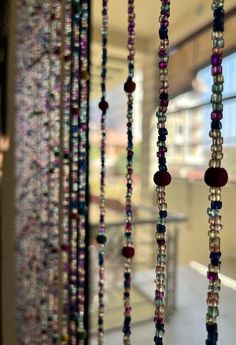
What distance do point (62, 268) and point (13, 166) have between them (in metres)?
0.77

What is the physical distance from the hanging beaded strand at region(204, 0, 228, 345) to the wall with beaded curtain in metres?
0.33

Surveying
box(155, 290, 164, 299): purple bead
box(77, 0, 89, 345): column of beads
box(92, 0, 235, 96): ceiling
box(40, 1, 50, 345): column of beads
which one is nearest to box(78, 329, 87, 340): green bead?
box(77, 0, 89, 345): column of beads

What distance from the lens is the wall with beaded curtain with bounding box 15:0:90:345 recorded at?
0.61 metres

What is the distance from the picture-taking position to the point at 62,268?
0.69 metres

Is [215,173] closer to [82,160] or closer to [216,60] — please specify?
[216,60]

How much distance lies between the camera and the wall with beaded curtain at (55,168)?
1.99 feet

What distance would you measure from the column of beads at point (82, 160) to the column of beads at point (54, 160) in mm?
102

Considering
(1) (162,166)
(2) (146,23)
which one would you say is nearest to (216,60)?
(1) (162,166)

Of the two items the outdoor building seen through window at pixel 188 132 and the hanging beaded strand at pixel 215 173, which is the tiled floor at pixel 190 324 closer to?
the hanging beaded strand at pixel 215 173

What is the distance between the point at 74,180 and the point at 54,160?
132mm

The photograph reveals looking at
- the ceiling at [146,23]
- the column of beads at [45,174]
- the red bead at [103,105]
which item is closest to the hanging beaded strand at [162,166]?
the red bead at [103,105]

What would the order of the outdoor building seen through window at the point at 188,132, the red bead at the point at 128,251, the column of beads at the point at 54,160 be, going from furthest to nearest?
the outdoor building seen through window at the point at 188,132 < the column of beads at the point at 54,160 < the red bead at the point at 128,251

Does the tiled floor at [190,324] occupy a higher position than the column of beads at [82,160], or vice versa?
the column of beads at [82,160]

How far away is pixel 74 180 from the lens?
622 mm
